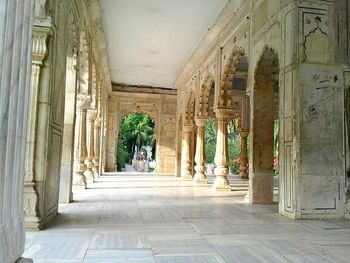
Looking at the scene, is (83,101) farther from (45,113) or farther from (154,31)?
(45,113)

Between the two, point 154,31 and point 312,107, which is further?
point 154,31

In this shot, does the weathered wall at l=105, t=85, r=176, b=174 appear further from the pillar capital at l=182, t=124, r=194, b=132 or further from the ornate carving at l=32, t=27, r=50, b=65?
the ornate carving at l=32, t=27, r=50, b=65

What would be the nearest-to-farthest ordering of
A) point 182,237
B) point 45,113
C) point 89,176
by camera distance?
point 182,237, point 45,113, point 89,176

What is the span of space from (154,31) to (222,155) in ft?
14.5

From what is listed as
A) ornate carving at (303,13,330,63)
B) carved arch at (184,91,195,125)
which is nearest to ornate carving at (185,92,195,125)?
carved arch at (184,91,195,125)

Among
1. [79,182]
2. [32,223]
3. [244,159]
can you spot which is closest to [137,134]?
[244,159]

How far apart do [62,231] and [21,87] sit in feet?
8.44

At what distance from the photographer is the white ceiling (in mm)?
9367

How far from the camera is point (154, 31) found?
1120 centimetres

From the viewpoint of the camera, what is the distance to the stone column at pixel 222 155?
35.7 feet

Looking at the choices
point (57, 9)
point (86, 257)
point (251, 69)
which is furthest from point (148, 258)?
point (251, 69)

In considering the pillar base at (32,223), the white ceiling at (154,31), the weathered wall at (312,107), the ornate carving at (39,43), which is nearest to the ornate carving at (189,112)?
the white ceiling at (154,31)

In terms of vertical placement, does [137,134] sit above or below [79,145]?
above

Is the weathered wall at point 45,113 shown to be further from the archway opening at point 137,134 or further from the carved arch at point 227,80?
the archway opening at point 137,134
